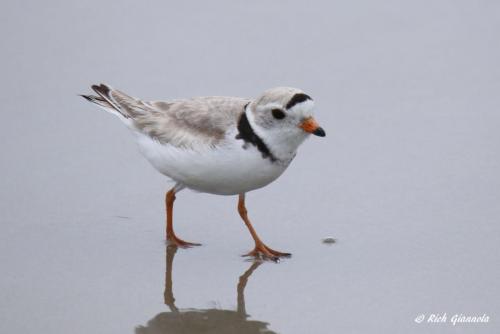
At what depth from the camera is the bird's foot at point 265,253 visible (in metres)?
6.12

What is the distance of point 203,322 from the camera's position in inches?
202

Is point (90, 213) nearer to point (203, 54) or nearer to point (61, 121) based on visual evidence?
point (61, 121)

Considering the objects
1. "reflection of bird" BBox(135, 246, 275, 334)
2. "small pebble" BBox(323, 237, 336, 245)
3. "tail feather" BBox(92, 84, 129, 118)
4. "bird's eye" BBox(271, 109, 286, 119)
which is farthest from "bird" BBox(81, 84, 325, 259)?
"reflection of bird" BBox(135, 246, 275, 334)

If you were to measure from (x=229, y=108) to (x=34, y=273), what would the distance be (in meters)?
1.76

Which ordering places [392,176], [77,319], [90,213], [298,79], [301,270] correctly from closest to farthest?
[77,319] < [301,270] < [90,213] < [392,176] < [298,79]

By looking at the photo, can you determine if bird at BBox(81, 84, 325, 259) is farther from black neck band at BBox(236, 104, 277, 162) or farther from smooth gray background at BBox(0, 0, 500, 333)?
smooth gray background at BBox(0, 0, 500, 333)

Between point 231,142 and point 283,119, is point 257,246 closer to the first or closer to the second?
point 231,142

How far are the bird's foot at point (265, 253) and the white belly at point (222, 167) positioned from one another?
416mm

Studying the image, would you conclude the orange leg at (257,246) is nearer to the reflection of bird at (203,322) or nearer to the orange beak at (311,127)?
the reflection of bird at (203,322)

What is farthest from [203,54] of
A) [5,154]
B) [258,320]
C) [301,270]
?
[258,320]

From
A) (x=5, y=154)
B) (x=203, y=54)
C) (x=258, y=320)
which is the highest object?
(x=203, y=54)

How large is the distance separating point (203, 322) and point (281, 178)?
96.3 inches

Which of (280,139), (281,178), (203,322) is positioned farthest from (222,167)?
(281,178)

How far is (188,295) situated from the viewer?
5.54m
